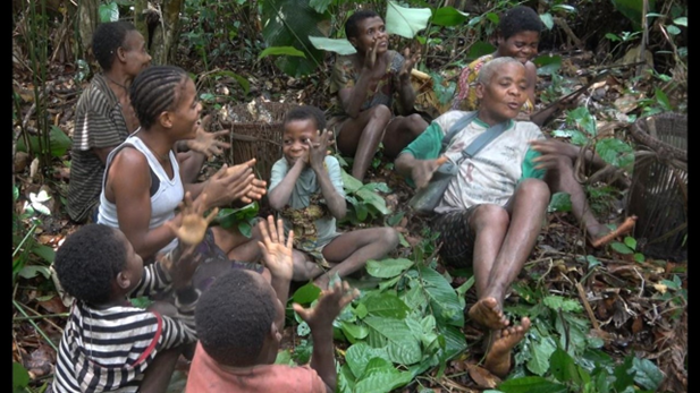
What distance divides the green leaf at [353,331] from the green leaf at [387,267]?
36 cm

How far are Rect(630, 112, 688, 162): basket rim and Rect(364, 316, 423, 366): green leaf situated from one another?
54.8 inches

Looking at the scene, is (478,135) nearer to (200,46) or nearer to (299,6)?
(299,6)

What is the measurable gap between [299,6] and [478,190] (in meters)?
2.34

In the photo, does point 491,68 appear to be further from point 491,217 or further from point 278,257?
point 278,257

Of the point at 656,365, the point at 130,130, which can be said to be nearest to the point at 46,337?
the point at 130,130

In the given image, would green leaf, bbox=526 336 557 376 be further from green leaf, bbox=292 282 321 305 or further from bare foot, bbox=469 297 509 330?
green leaf, bbox=292 282 321 305

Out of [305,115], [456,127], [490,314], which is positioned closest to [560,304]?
[490,314]

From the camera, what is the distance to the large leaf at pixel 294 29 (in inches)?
207

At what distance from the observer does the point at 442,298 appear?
3.43 metres

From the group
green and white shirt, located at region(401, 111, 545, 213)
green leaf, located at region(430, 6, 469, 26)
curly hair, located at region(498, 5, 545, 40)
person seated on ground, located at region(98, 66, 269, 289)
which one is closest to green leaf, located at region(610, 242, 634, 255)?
green and white shirt, located at region(401, 111, 545, 213)

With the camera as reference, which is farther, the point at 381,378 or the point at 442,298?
the point at 442,298

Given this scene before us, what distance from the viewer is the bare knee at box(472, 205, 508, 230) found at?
3385 mm

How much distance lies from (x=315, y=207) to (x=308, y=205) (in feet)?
0.14

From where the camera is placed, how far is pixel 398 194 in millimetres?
4707
